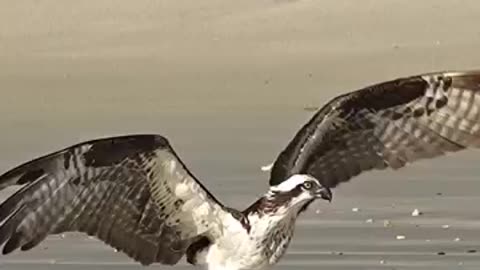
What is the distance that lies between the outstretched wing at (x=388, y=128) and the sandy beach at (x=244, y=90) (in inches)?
62.1

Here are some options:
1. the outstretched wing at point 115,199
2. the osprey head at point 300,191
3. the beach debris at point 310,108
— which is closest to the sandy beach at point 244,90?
the beach debris at point 310,108

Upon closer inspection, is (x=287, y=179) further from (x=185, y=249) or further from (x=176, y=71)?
(x=176, y=71)

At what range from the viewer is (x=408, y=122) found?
950 centimetres

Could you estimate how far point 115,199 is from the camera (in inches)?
360

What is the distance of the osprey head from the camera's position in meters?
8.77

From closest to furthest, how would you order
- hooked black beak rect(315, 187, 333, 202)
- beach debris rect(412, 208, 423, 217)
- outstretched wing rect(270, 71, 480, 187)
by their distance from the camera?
hooked black beak rect(315, 187, 333, 202), outstretched wing rect(270, 71, 480, 187), beach debris rect(412, 208, 423, 217)

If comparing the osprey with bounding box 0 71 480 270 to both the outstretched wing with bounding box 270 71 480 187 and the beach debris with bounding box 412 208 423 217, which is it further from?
the beach debris with bounding box 412 208 423 217

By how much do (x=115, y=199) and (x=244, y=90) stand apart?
39.4 feet

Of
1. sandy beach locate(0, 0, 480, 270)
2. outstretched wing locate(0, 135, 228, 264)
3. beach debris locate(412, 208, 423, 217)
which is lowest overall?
sandy beach locate(0, 0, 480, 270)

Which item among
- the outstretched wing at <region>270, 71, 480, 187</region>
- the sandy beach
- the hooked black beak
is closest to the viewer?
the hooked black beak

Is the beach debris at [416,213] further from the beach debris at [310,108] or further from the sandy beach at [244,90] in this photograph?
the beach debris at [310,108]

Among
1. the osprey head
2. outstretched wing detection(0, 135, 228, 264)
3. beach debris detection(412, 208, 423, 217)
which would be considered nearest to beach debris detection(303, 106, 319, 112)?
beach debris detection(412, 208, 423, 217)

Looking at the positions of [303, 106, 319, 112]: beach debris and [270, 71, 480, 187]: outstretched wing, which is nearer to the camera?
[270, 71, 480, 187]: outstretched wing

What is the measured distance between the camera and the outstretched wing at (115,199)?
28.8ft
